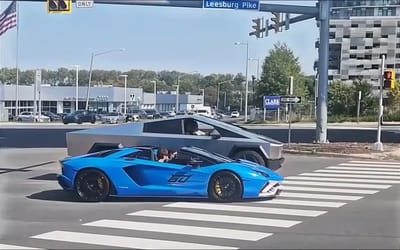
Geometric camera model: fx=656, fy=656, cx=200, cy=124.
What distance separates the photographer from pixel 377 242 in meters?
8.41

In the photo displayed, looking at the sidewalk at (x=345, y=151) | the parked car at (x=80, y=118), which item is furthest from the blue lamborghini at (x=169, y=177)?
the parked car at (x=80, y=118)

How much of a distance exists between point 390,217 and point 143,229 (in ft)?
13.3

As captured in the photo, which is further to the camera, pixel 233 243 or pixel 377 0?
pixel 377 0

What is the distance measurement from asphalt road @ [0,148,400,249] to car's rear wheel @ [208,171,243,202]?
246 millimetres

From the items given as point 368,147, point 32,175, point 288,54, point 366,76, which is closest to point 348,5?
point 366,76

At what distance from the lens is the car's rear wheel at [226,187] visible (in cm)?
1192

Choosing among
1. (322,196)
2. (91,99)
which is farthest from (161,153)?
(91,99)

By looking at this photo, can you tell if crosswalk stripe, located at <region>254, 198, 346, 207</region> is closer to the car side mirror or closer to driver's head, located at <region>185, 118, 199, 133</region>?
the car side mirror

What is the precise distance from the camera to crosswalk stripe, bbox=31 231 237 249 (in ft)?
26.5

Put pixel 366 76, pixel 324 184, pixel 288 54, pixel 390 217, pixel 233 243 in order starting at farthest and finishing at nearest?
pixel 366 76 → pixel 288 54 → pixel 324 184 → pixel 390 217 → pixel 233 243

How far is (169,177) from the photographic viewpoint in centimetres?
1216

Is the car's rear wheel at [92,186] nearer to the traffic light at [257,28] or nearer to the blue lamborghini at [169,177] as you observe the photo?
the blue lamborghini at [169,177]

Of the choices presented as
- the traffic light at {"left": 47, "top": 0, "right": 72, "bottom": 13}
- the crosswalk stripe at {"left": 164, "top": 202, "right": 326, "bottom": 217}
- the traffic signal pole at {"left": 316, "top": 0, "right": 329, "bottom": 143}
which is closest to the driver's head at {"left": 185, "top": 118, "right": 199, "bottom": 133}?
the crosswalk stripe at {"left": 164, "top": 202, "right": 326, "bottom": 217}

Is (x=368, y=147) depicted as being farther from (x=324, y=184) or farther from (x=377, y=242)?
(x=377, y=242)
